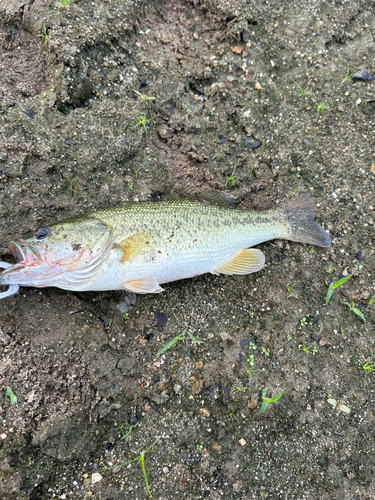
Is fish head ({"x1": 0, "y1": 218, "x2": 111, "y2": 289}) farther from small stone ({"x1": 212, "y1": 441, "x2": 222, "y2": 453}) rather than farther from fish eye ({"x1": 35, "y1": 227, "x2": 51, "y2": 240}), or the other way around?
small stone ({"x1": 212, "y1": 441, "x2": 222, "y2": 453})

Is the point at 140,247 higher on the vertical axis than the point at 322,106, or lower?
lower

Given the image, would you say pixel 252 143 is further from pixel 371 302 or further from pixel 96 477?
pixel 96 477

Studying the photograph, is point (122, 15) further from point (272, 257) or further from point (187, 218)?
point (272, 257)

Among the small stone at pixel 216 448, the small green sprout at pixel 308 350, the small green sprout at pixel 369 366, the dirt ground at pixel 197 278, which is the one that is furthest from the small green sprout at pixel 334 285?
the small stone at pixel 216 448

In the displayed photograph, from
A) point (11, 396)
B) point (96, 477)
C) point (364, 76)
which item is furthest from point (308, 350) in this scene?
point (364, 76)

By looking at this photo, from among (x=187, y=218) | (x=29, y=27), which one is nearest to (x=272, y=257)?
(x=187, y=218)

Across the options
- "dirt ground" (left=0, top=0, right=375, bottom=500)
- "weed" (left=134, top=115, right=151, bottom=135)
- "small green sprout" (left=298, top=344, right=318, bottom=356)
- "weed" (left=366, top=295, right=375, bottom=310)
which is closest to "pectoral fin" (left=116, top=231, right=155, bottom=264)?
"dirt ground" (left=0, top=0, right=375, bottom=500)

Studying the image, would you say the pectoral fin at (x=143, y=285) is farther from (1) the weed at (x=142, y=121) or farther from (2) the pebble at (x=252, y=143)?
(2) the pebble at (x=252, y=143)
